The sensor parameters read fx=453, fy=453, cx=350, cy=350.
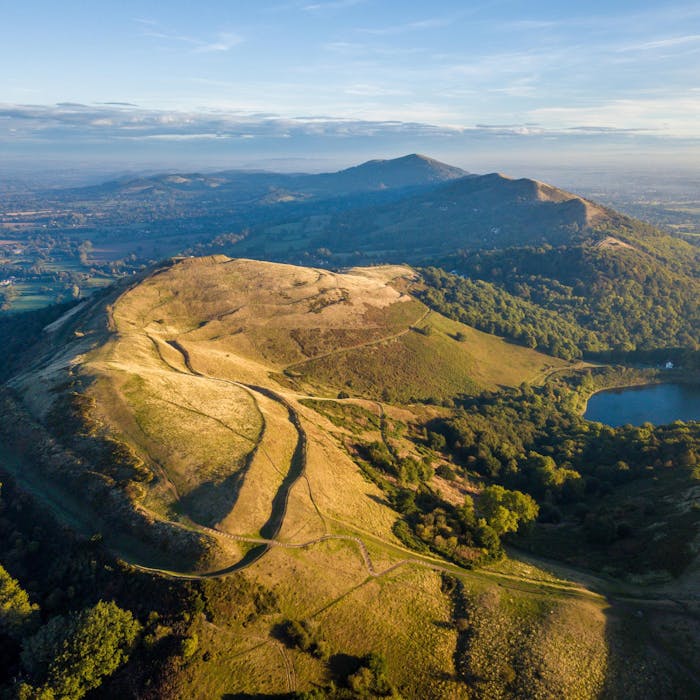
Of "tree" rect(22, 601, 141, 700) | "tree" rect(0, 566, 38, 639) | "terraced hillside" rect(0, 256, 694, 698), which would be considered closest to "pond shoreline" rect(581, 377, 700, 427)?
"terraced hillside" rect(0, 256, 694, 698)

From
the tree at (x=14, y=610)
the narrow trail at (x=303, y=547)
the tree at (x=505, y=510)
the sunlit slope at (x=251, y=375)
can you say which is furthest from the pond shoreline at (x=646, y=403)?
the tree at (x=14, y=610)

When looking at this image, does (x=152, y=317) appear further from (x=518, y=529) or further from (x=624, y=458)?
(x=624, y=458)

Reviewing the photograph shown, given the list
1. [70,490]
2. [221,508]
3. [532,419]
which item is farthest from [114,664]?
[532,419]

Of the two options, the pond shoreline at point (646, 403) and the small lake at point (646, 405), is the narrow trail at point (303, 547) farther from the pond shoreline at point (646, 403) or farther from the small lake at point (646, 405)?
the small lake at point (646, 405)

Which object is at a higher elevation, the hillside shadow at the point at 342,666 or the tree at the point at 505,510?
the hillside shadow at the point at 342,666

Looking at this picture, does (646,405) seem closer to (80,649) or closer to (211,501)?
(211,501)

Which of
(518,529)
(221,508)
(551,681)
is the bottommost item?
(518,529)
